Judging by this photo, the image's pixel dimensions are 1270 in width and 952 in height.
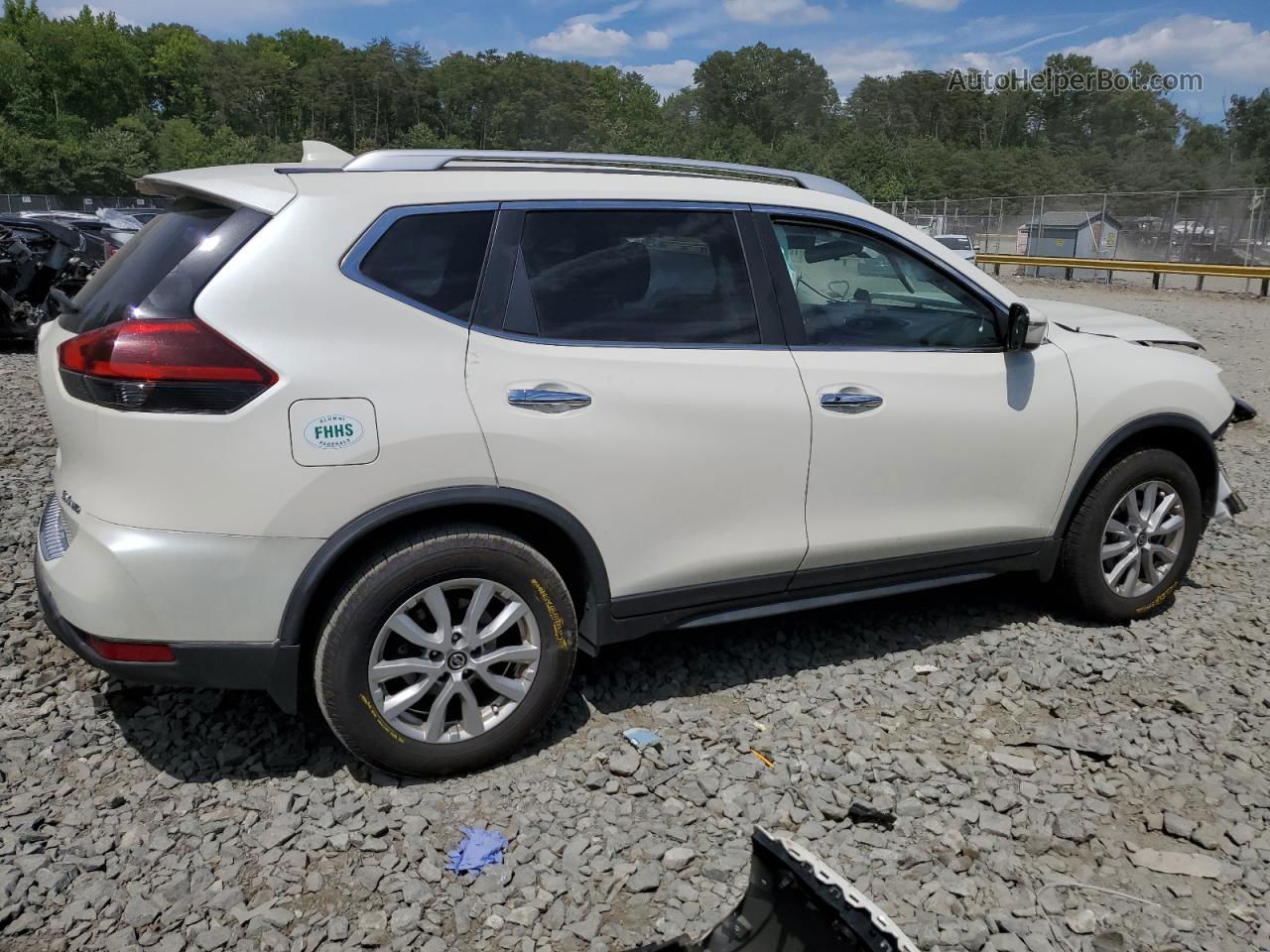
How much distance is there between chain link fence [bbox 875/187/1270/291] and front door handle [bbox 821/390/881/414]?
2760 cm

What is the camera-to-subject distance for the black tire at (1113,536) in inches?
170

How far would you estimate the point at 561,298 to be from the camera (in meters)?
3.29

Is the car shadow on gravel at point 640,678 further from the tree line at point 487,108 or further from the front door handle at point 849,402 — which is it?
the tree line at point 487,108

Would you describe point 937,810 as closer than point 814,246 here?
Yes

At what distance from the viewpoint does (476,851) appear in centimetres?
294

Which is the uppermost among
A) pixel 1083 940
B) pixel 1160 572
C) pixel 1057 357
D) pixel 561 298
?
pixel 561 298

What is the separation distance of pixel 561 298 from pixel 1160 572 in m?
3.05

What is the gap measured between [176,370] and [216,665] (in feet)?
2.75

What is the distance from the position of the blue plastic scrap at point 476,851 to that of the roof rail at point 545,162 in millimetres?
2036

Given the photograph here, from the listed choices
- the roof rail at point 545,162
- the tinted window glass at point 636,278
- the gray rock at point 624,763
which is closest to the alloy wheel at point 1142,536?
the roof rail at point 545,162

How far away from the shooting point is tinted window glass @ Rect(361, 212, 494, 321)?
3043mm

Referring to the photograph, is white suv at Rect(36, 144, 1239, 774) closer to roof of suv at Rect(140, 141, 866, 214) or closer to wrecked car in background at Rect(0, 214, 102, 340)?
roof of suv at Rect(140, 141, 866, 214)

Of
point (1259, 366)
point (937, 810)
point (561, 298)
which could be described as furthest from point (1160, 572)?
point (1259, 366)

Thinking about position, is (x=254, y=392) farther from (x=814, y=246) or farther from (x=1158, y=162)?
(x=1158, y=162)
